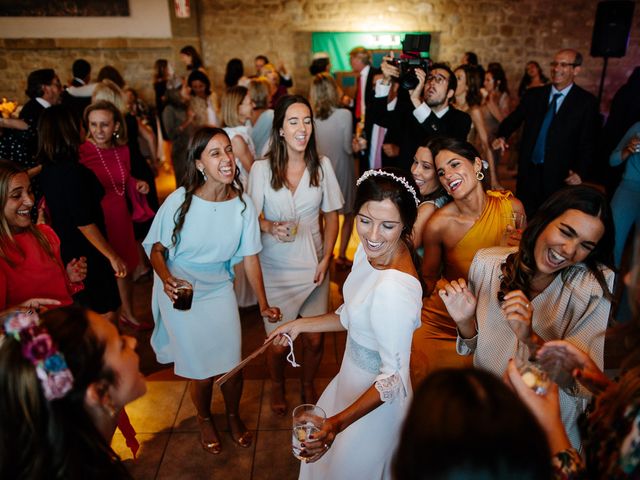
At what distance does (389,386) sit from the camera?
1.65 meters

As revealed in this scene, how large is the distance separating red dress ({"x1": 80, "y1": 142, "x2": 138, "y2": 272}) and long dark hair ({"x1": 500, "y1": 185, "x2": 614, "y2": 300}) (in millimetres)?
2769

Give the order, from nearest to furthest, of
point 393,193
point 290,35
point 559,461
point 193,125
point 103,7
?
1. point 559,461
2. point 393,193
3. point 193,125
4. point 103,7
5. point 290,35

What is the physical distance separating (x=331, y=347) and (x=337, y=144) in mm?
2025

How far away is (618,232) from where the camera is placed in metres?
3.79

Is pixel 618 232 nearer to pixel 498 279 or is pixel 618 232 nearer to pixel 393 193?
pixel 498 279

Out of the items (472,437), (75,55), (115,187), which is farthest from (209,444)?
(75,55)

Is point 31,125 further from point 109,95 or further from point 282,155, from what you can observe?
point 282,155

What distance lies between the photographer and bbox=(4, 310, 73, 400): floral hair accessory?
1.07 metres

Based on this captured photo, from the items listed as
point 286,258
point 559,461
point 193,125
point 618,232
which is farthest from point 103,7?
point 559,461

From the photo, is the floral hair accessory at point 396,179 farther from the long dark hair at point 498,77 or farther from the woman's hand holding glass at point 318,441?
the long dark hair at point 498,77

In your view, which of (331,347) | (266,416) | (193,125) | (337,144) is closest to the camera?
(266,416)

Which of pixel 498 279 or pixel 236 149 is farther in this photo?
pixel 236 149

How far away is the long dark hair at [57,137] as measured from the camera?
276 centimetres

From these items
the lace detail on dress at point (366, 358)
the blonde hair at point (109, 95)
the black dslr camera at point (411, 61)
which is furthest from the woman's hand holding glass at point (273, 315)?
the blonde hair at point (109, 95)
